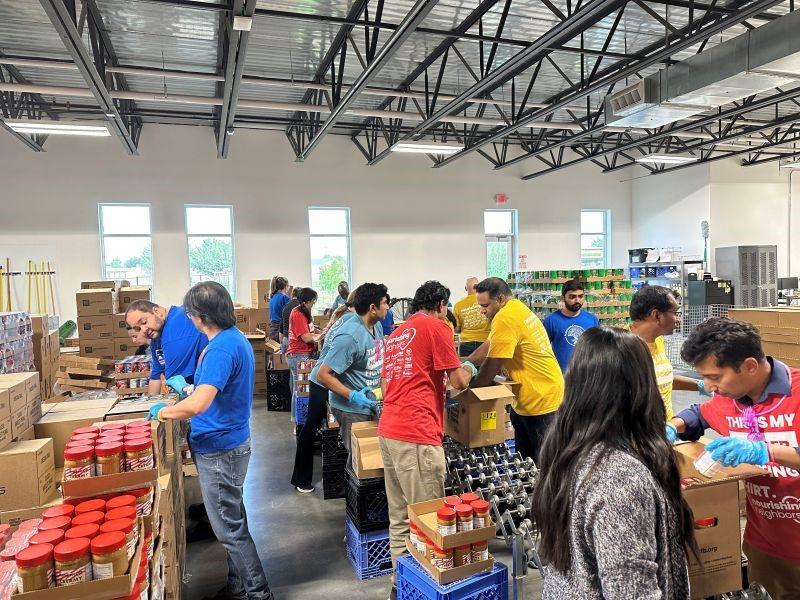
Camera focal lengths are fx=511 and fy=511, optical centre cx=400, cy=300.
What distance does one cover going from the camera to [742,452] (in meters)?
1.53

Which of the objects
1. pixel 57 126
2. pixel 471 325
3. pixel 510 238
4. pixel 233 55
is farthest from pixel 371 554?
pixel 510 238

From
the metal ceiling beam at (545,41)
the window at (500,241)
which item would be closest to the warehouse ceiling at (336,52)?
the metal ceiling beam at (545,41)

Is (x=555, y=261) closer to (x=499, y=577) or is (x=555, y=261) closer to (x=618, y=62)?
(x=618, y=62)

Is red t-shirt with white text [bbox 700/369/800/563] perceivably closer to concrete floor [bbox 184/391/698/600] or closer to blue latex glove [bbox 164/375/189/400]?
concrete floor [bbox 184/391/698/600]

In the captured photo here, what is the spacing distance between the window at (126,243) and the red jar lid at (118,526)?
9.81 m

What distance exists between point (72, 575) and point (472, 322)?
17.8 ft

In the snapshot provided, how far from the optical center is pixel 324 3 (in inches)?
219

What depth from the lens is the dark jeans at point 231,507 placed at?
2.53 m

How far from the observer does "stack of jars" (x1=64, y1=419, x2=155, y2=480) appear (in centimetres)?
175

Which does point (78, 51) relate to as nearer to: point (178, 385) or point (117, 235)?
point (178, 385)

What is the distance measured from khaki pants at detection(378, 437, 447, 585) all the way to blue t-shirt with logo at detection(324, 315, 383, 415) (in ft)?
2.29

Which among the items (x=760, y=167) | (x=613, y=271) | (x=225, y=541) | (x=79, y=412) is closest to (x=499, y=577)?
(x=225, y=541)

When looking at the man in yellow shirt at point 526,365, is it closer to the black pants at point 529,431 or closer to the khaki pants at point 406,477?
the black pants at point 529,431

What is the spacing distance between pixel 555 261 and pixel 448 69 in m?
6.96
